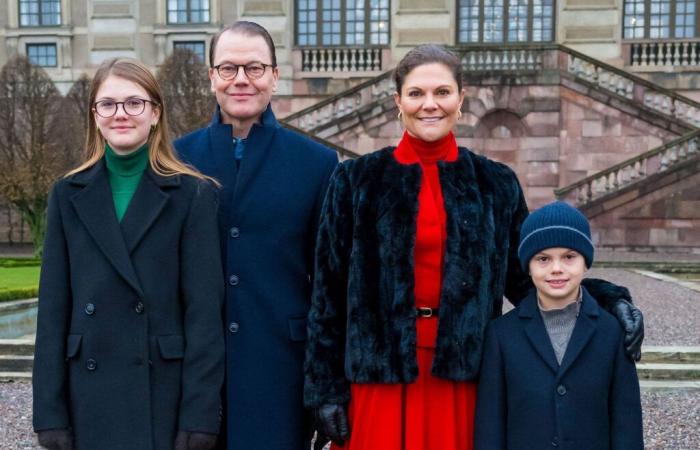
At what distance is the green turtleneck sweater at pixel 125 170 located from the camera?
3307 millimetres

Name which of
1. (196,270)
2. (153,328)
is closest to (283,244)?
(196,270)

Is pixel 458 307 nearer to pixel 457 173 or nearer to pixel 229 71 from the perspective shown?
pixel 457 173

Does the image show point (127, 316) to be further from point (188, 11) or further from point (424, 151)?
point (188, 11)

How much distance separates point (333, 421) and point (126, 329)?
3.21 feet

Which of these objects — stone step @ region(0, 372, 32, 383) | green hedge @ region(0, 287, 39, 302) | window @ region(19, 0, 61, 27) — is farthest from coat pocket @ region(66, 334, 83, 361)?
window @ region(19, 0, 61, 27)

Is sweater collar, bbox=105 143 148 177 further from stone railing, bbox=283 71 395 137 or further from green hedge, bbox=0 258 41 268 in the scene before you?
stone railing, bbox=283 71 395 137

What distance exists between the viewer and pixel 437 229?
3.39 metres

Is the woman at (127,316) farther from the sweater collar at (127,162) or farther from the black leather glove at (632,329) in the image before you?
the black leather glove at (632,329)

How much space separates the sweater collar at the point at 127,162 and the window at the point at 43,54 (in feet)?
90.5

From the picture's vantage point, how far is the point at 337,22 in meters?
27.5

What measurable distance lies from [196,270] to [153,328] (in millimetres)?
295

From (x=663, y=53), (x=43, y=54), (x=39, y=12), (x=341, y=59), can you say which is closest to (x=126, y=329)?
(x=341, y=59)

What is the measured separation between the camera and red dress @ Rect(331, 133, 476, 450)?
3307 mm

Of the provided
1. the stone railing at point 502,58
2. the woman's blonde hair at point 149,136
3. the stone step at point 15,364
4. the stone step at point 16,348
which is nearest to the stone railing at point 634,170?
the stone railing at point 502,58
